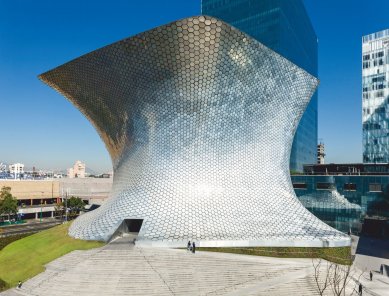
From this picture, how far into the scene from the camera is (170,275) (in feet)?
54.5

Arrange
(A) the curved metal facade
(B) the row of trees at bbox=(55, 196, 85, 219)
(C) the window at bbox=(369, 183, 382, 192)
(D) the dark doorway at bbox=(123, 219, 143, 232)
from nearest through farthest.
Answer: (A) the curved metal facade, (D) the dark doorway at bbox=(123, 219, 143, 232), (C) the window at bbox=(369, 183, 382, 192), (B) the row of trees at bbox=(55, 196, 85, 219)

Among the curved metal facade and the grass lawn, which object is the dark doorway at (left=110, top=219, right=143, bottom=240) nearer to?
the curved metal facade

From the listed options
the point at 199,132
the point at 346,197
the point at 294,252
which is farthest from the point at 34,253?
the point at 346,197

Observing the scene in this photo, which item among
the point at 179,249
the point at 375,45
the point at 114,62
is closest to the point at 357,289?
the point at 179,249

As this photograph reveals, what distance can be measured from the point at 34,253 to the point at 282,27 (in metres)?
49.1

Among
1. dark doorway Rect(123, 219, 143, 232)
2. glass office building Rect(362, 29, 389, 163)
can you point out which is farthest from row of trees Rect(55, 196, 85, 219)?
glass office building Rect(362, 29, 389, 163)

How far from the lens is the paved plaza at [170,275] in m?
16.0

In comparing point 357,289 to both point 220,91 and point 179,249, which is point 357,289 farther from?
point 220,91

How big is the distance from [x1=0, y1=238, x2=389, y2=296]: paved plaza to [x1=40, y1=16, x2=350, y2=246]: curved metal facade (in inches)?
68.6

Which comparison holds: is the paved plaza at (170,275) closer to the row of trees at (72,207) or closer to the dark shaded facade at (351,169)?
the dark shaded facade at (351,169)

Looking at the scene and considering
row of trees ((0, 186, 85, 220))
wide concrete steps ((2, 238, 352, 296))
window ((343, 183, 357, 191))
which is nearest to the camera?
wide concrete steps ((2, 238, 352, 296))

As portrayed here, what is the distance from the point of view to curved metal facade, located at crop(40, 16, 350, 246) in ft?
69.4

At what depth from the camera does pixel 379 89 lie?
5822 centimetres

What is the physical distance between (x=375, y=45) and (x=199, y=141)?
161 ft
